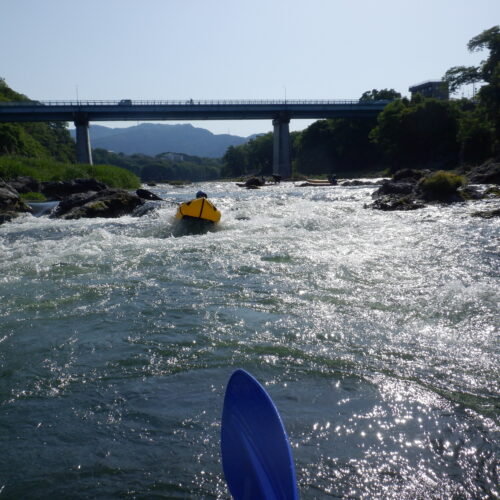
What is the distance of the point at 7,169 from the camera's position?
2306cm

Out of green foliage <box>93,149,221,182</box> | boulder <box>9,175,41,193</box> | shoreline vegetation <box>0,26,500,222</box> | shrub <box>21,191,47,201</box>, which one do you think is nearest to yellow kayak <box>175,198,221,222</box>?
shoreline vegetation <box>0,26,500,222</box>

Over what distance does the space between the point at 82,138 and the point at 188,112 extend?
12.7 m

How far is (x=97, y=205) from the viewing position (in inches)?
609

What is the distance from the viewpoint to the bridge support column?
6146 centimetres

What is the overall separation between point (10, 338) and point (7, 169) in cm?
2135

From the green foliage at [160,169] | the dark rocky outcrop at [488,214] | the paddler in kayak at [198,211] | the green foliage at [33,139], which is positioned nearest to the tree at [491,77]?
the dark rocky outcrop at [488,214]

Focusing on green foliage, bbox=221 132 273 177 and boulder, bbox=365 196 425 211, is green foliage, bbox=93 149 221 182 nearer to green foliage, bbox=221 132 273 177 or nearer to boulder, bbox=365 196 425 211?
green foliage, bbox=221 132 273 177

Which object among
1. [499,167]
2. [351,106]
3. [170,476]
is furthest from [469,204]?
[351,106]

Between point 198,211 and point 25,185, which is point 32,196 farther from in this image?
point 198,211

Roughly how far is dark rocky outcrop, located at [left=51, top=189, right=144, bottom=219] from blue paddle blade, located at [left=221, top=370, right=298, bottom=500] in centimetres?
1399

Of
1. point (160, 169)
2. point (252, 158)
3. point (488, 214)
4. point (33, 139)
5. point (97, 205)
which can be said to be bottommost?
point (488, 214)

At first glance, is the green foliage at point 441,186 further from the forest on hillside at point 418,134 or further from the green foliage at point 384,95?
the green foliage at point 384,95

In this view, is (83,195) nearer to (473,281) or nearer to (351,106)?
(473,281)

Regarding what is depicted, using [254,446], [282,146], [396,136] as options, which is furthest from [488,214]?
[282,146]
